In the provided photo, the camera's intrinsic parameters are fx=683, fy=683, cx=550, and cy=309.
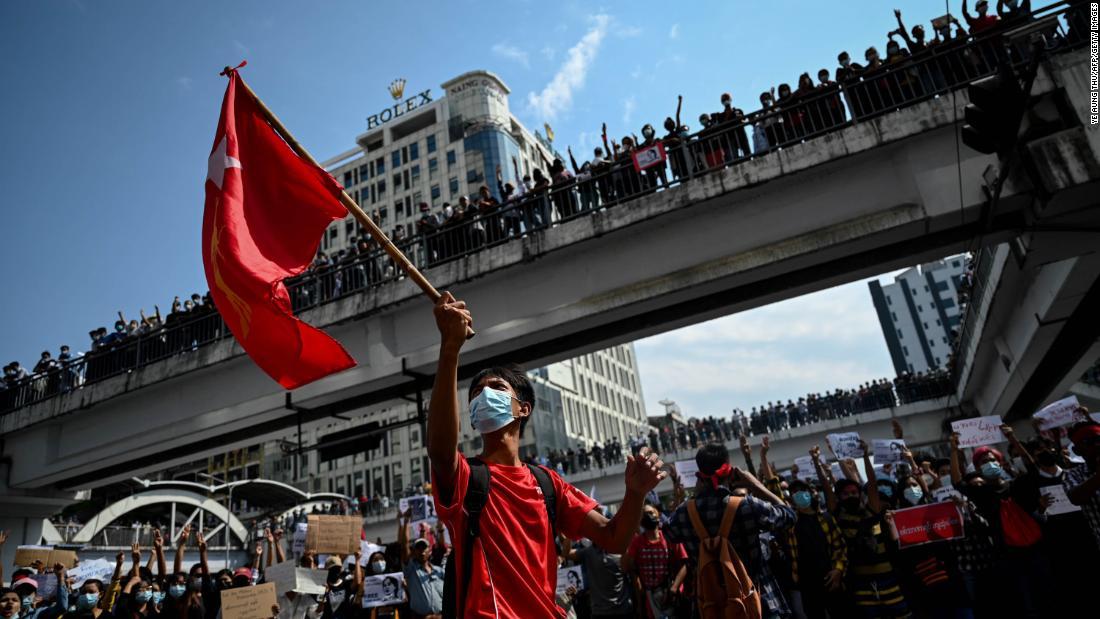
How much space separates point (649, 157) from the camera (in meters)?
12.2

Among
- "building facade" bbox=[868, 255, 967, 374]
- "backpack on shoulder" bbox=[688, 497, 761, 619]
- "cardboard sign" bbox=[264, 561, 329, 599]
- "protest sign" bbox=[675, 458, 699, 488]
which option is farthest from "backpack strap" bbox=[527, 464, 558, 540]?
"building facade" bbox=[868, 255, 967, 374]

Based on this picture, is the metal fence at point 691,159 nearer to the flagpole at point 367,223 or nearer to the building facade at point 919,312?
the flagpole at point 367,223

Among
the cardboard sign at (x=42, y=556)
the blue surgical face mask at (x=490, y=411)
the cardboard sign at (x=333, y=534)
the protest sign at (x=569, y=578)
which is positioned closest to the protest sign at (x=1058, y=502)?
the protest sign at (x=569, y=578)

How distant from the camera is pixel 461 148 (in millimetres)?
71812

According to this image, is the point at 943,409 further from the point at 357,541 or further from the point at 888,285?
the point at 888,285

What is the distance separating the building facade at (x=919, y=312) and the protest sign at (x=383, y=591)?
3963 inches

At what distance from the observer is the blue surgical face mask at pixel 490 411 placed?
2885 mm

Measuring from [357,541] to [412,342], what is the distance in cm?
455

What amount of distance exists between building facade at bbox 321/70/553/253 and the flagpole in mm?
64534

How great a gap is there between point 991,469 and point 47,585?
11.8 m

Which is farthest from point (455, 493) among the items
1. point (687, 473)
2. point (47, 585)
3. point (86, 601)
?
point (47, 585)

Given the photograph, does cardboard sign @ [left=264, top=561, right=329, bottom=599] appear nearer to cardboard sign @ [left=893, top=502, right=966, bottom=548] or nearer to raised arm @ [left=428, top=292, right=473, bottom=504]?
cardboard sign @ [left=893, top=502, right=966, bottom=548]

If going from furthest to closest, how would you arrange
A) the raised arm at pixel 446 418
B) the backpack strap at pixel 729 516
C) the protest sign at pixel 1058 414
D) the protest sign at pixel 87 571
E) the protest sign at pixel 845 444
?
the protest sign at pixel 845 444 < the protest sign at pixel 87 571 < the protest sign at pixel 1058 414 < the backpack strap at pixel 729 516 < the raised arm at pixel 446 418

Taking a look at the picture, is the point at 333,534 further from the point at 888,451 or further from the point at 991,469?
the point at 991,469
